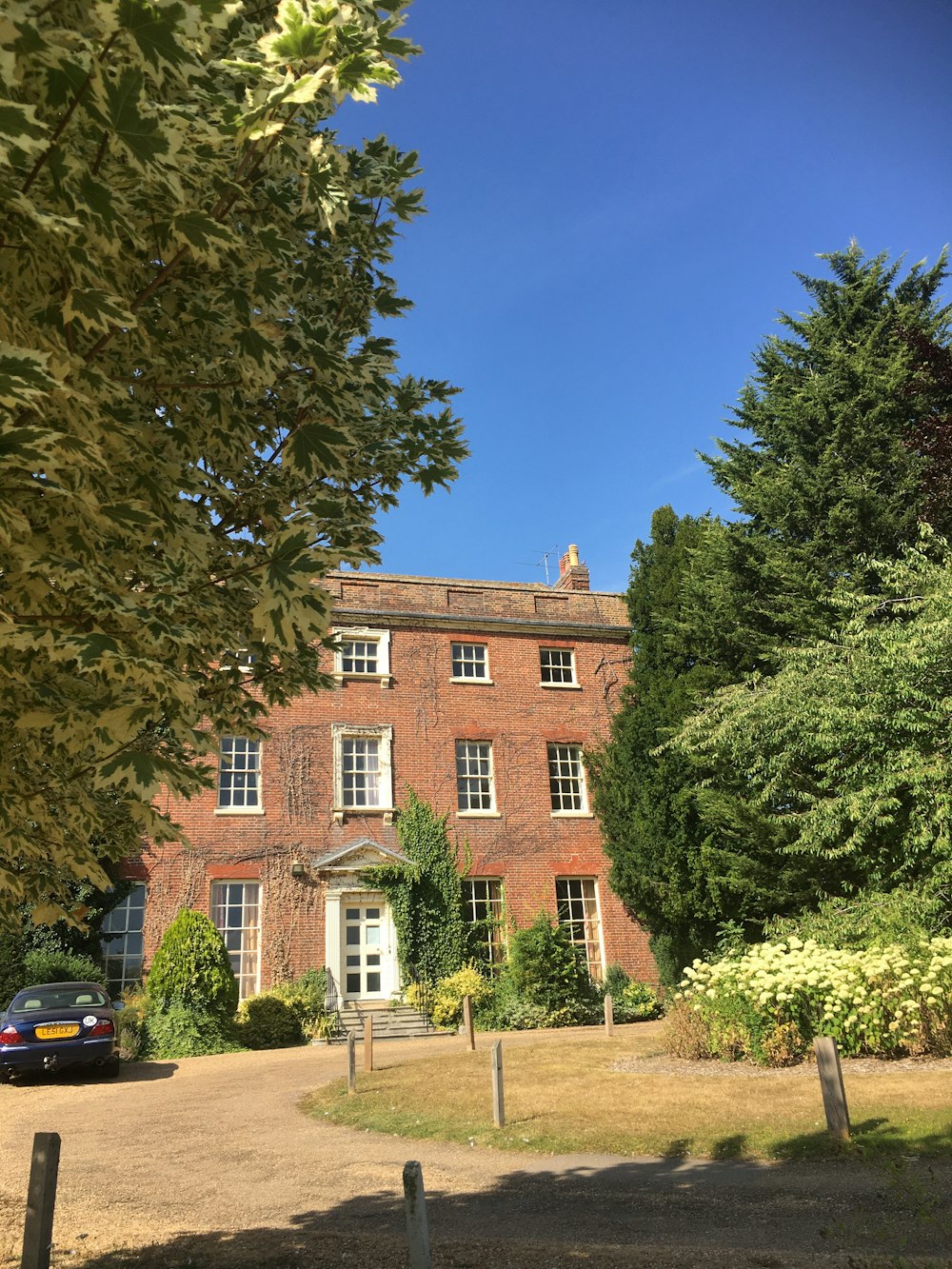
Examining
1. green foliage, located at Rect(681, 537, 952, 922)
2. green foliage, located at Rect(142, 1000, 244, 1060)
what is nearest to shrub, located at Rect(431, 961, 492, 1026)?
green foliage, located at Rect(142, 1000, 244, 1060)

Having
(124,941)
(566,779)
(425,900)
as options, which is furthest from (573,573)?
(124,941)

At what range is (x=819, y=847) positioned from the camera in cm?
1539

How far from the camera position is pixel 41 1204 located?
486cm

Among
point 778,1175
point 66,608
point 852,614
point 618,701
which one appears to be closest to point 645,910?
point 618,701

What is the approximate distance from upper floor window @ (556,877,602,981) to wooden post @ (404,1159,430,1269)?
61.4 ft

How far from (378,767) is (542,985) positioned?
6555 mm

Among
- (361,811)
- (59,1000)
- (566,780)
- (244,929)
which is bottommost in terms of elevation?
(59,1000)

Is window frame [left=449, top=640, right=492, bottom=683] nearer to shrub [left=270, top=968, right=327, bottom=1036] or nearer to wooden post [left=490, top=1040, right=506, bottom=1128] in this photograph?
shrub [left=270, top=968, right=327, bottom=1036]

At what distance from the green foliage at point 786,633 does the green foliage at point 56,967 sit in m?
11.9

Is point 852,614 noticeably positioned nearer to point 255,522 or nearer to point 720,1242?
point 720,1242

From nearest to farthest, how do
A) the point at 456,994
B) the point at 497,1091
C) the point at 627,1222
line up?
the point at 627,1222
the point at 497,1091
the point at 456,994

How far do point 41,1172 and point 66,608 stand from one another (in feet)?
11.6

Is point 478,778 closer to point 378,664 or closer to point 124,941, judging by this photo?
point 378,664

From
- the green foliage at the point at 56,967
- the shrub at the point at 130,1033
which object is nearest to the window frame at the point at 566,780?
the shrub at the point at 130,1033
